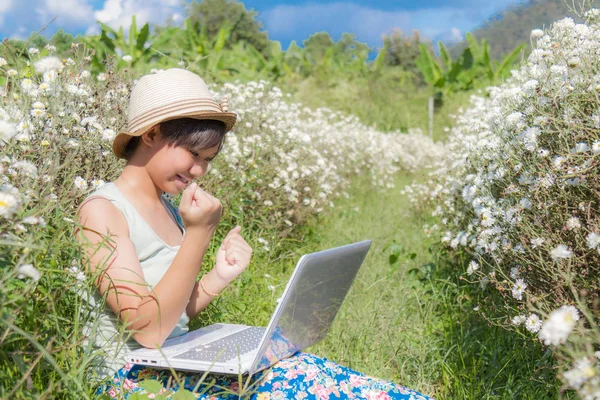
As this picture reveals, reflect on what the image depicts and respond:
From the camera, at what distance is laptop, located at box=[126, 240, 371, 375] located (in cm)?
162

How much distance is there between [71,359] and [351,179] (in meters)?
7.32

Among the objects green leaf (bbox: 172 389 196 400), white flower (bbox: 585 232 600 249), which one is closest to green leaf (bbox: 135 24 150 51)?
white flower (bbox: 585 232 600 249)

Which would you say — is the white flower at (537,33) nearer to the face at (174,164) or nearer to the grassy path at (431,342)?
the grassy path at (431,342)

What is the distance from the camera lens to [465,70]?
16969 mm

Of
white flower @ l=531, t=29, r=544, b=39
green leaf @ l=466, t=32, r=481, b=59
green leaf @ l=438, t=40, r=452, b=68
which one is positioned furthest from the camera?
green leaf @ l=438, t=40, r=452, b=68

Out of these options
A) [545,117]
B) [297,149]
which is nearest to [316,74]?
[297,149]

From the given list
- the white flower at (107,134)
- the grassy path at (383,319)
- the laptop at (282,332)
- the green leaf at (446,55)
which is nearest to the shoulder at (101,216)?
the laptop at (282,332)

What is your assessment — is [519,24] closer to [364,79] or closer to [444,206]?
[364,79]

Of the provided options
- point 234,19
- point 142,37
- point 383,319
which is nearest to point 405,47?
point 234,19

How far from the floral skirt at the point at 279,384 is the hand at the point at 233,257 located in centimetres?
32

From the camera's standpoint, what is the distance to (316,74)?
16.7m

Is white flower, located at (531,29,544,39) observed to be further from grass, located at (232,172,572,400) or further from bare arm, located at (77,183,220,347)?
bare arm, located at (77,183,220,347)

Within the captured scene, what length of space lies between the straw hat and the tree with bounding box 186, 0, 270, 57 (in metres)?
35.6

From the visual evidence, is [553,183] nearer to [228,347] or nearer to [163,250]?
[228,347]
